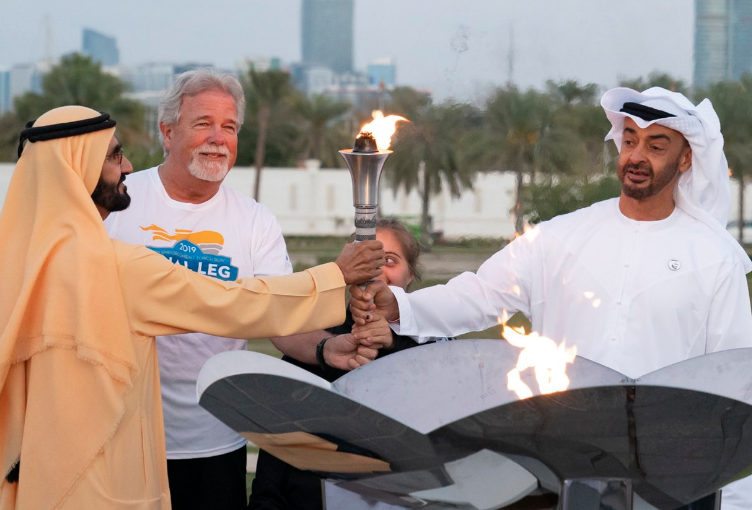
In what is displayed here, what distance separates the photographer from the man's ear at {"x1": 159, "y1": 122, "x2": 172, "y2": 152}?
380 centimetres

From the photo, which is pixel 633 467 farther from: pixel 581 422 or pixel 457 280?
pixel 457 280

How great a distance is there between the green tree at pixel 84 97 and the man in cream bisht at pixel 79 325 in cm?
3285

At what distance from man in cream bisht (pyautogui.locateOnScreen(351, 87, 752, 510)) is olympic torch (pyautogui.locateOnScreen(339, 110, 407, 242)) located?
12.3 inches

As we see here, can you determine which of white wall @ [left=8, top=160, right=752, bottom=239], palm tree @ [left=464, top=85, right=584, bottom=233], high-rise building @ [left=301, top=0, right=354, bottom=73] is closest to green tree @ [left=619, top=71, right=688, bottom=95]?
palm tree @ [left=464, top=85, right=584, bottom=233]

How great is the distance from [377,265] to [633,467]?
1.15 metres

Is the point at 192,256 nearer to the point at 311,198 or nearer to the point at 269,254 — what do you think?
the point at 269,254

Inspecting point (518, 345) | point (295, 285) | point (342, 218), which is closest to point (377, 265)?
point (295, 285)

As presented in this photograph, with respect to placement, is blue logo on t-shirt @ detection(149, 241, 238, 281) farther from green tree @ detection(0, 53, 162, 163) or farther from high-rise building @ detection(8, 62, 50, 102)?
high-rise building @ detection(8, 62, 50, 102)

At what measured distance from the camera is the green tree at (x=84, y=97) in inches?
1425

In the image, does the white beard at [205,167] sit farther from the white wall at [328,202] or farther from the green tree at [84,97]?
the green tree at [84,97]

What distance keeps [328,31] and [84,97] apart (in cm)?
10491

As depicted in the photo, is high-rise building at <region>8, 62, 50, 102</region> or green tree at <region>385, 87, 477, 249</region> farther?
high-rise building at <region>8, 62, 50, 102</region>

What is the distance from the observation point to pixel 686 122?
139 inches

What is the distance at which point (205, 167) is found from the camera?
3.64 m
